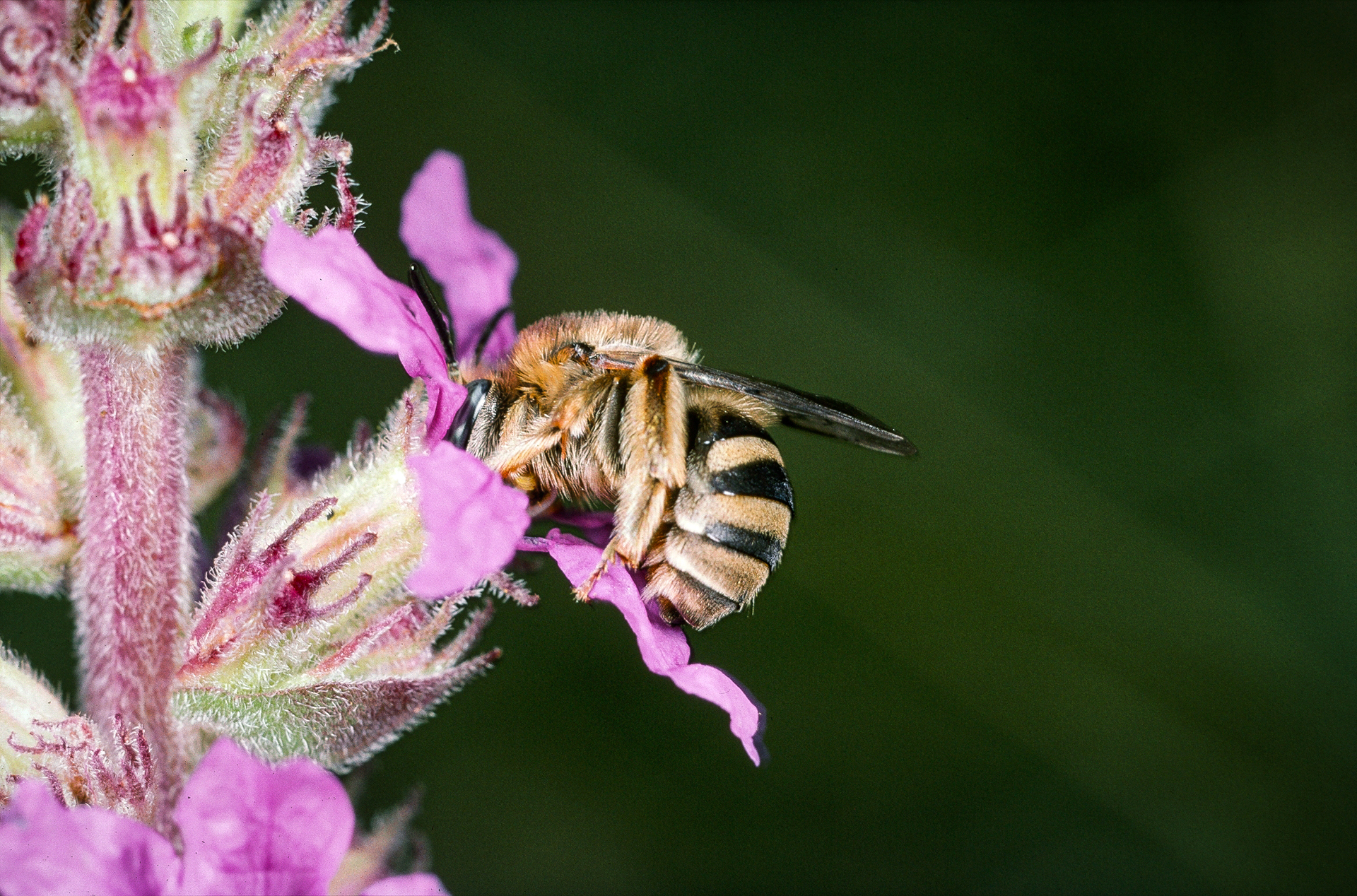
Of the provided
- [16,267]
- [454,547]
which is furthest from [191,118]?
[454,547]

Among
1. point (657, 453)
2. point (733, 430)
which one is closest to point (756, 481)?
point (733, 430)

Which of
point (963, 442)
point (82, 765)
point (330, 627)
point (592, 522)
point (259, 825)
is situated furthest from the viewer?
point (963, 442)

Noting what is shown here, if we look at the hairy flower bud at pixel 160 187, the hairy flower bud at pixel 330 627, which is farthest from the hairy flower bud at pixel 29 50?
the hairy flower bud at pixel 330 627

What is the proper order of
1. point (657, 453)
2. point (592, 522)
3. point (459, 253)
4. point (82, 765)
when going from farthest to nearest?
point (459, 253) < point (592, 522) < point (657, 453) < point (82, 765)

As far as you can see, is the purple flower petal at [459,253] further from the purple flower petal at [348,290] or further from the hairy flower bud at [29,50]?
the hairy flower bud at [29,50]

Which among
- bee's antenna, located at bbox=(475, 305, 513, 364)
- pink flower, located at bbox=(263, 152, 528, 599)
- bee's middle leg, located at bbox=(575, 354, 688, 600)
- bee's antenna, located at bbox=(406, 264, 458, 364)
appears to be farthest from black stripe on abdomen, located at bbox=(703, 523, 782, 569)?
bee's antenna, located at bbox=(475, 305, 513, 364)

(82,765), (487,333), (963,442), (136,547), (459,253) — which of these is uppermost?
(963,442)

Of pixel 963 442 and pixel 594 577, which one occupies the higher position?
pixel 963 442

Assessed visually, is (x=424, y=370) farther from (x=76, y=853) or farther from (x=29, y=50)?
(x=76, y=853)
